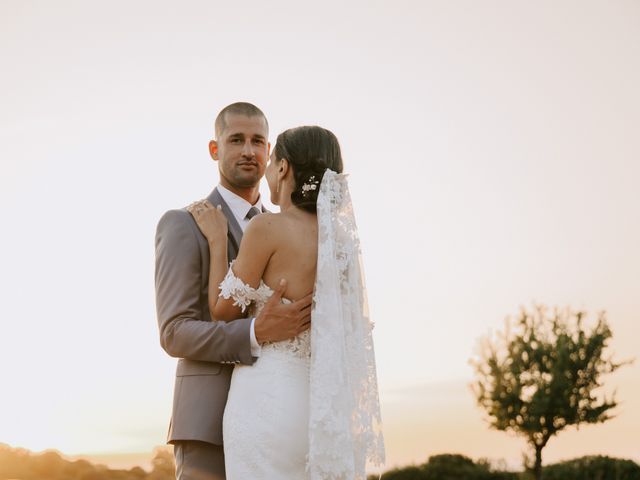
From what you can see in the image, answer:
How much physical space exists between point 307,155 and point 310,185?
17 cm

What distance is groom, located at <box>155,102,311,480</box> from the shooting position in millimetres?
4465

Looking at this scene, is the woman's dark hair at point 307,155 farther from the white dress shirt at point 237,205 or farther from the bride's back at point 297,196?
the white dress shirt at point 237,205

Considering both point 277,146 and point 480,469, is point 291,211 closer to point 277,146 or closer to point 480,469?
point 277,146

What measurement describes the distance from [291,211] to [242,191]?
1064 mm

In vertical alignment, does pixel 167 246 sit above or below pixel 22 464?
above

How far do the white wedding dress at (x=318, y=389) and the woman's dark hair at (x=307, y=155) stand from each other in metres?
0.08

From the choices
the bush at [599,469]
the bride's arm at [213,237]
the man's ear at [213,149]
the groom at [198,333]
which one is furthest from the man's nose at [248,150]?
the bush at [599,469]

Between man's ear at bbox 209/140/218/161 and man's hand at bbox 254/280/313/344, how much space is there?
5.53ft

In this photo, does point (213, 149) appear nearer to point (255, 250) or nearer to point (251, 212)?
point (251, 212)

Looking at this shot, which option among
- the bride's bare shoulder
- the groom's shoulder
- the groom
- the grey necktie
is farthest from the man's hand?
the grey necktie

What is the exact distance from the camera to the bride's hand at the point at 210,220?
4.95 metres

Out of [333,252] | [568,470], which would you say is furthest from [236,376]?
[568,470]

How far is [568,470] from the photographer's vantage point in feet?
72.6

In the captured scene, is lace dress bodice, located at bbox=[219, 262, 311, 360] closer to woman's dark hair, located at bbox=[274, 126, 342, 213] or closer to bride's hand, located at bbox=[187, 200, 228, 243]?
bride's hand, located at bbox=[187, 200, 228, 243]
